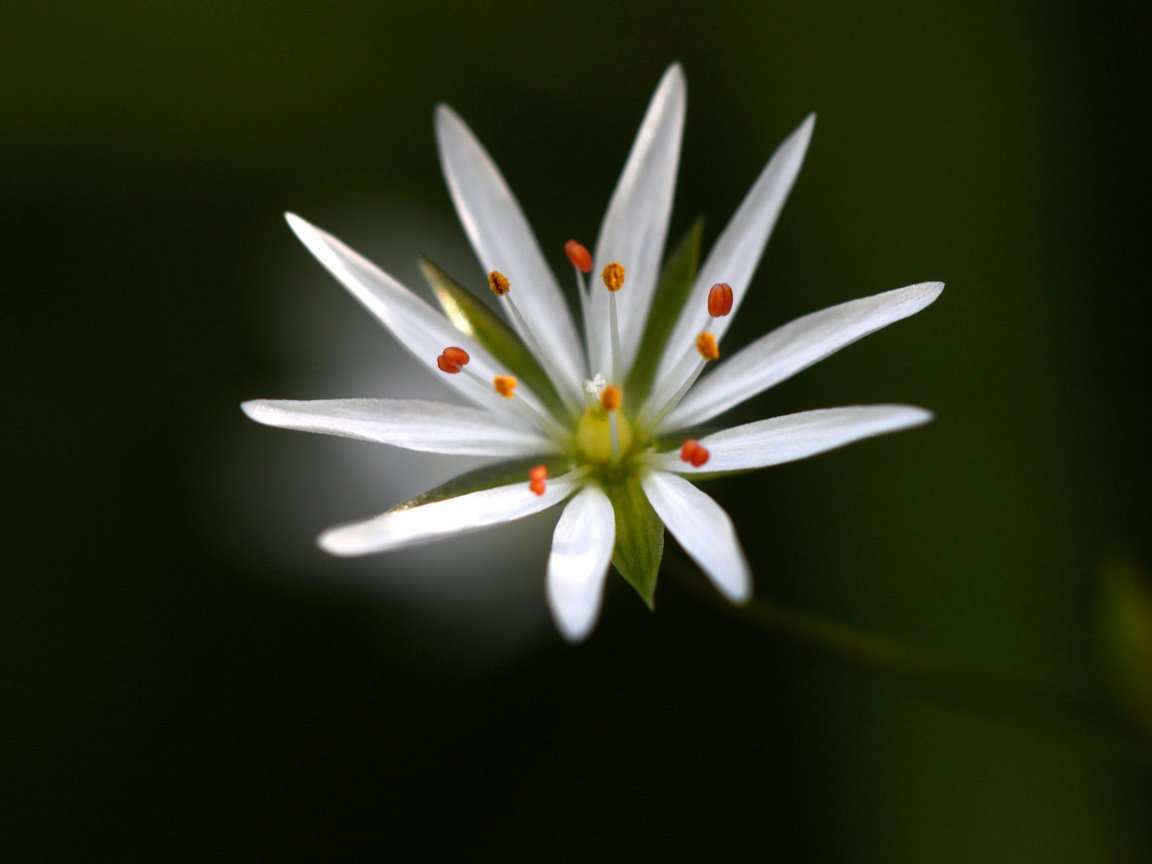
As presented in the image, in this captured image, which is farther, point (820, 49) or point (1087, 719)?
point (820, 49)

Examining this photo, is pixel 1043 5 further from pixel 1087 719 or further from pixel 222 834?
pixel 222 834

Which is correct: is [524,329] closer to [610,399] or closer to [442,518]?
[610,399]

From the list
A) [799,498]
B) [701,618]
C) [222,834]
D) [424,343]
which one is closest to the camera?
[424,343]

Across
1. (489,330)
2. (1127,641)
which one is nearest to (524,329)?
(489,330)

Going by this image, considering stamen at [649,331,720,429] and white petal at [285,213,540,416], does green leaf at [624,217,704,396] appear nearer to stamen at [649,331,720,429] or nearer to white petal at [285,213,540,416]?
stamen at [649,331,720,429]

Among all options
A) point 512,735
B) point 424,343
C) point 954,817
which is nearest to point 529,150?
point 424,343

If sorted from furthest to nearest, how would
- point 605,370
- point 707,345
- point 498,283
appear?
point 605,370 < point 498,283 < point 707,345
